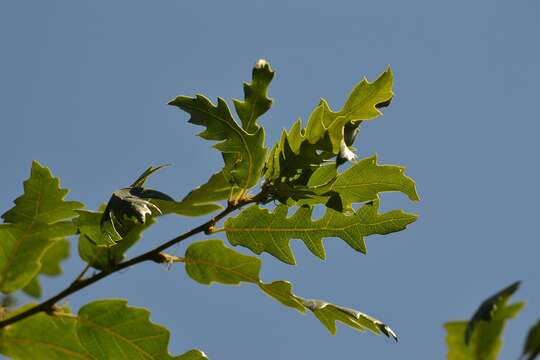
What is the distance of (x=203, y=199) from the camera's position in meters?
3.04

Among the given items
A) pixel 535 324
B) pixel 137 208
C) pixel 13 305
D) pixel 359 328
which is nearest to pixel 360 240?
Answer: pixel 359 328

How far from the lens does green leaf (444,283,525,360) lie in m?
1.10

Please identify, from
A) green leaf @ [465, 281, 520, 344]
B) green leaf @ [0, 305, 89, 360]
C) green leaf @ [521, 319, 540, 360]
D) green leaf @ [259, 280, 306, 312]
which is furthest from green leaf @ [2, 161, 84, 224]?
green leaf @ [521, 319, 540, 360]

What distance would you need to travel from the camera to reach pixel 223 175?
2955 millimetres

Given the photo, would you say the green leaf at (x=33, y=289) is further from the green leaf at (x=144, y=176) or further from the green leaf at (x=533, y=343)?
the green leaf at (x=533, y=343)

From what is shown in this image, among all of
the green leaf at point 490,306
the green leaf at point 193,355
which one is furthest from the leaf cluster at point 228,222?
the green leaf at point 490,306

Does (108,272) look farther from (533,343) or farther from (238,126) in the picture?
(533,343)

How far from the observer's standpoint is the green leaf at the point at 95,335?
2.89m

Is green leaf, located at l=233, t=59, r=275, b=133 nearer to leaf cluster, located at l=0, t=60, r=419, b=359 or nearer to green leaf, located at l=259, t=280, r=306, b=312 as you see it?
leaf cluster, located at l=0, t=60, r=419, b=359

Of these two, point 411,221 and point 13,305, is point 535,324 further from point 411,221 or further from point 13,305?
point 13,305

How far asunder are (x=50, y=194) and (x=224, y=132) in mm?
655

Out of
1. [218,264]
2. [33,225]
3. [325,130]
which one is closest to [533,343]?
[325,130]

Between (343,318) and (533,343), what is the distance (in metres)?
1.90

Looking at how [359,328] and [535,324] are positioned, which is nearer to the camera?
[535,324]
